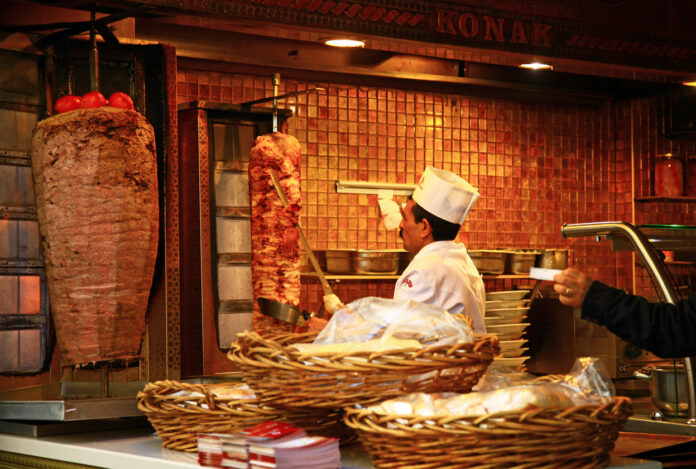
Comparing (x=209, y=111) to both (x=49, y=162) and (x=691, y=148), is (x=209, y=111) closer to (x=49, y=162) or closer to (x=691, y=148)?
(x=49, y=162)

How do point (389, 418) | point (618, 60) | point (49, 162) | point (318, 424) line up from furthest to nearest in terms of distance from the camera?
point (618, 60) → point (49, 162) → point (318, 424) → point (389, 418)

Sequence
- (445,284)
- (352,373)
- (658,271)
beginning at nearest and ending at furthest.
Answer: (352,373) → (658,271) → (445,284)

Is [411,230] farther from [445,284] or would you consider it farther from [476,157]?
[476,157]

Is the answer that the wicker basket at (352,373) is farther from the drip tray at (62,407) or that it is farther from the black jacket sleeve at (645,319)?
the drip tray at (62,407)

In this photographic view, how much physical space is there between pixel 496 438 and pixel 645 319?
0.72m

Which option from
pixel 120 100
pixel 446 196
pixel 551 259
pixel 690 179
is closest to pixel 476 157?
pixel 551 259

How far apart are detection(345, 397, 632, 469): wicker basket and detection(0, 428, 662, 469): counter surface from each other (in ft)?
0.60

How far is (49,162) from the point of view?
301 cm

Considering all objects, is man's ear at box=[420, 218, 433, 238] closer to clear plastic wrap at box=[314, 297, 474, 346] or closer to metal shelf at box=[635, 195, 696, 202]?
clear plastic wrap at box=[314, 297, 474, 346]

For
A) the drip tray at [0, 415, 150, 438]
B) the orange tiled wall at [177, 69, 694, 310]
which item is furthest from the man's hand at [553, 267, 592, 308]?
the orange tiled wall at [177, 69, 694, 310]

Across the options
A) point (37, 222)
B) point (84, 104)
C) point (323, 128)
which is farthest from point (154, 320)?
point (323, 128)

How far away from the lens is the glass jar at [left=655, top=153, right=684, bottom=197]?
6.79 meters

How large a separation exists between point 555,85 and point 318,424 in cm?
444

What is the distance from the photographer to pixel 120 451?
2.49 m
